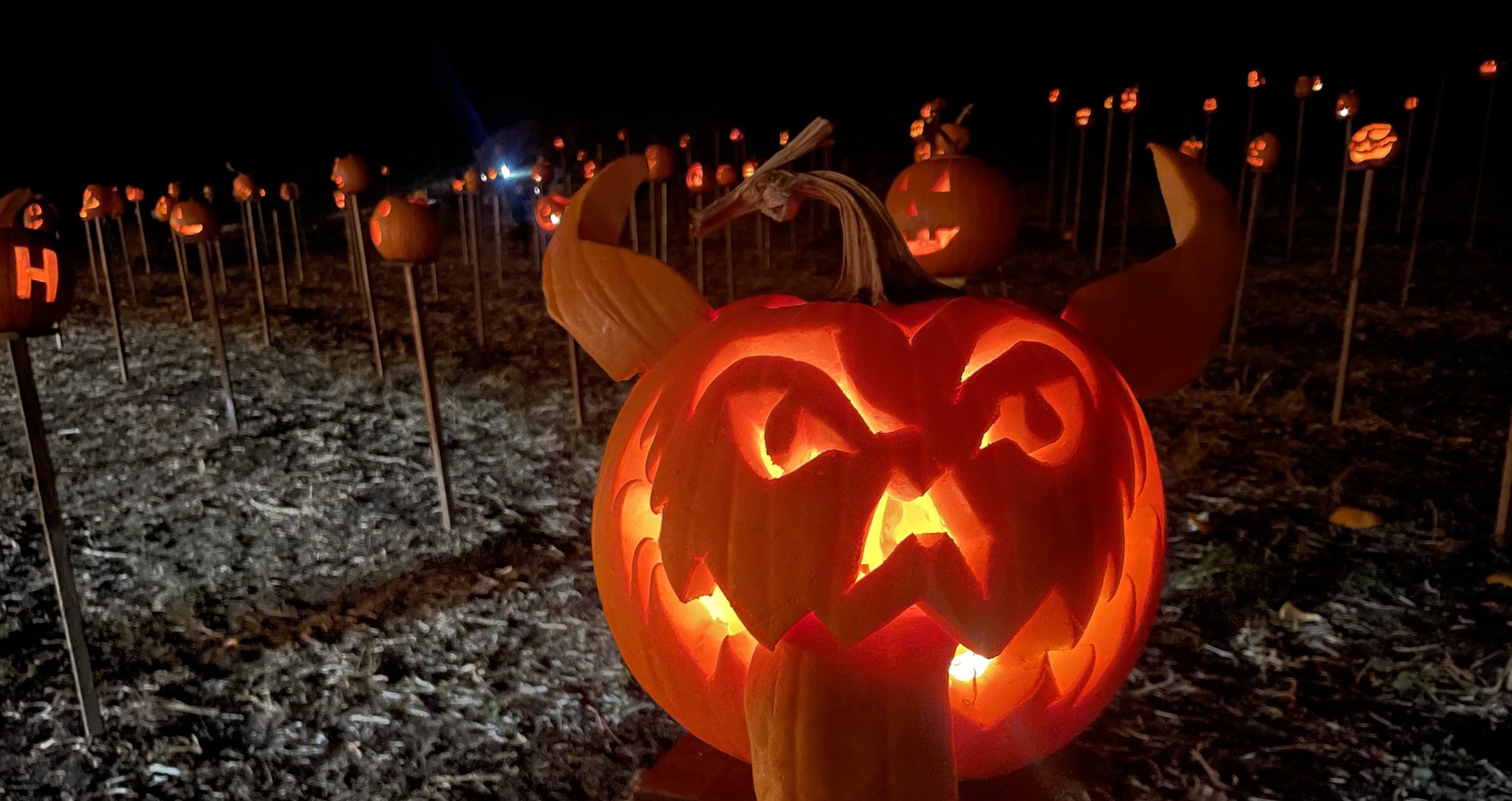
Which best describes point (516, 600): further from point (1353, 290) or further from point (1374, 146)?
point (1374, 146)

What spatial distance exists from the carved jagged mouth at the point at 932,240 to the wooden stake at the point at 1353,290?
206 cm

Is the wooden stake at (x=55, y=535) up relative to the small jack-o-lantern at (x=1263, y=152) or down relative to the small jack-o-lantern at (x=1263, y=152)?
down

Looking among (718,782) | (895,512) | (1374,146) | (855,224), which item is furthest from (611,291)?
(1374,146)

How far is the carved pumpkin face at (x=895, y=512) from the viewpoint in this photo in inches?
45.7

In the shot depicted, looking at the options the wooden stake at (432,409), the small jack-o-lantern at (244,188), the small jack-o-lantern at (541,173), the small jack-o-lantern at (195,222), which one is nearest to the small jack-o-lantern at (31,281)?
the wooden stake at (432,409)

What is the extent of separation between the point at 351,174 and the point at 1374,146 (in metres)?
5.30

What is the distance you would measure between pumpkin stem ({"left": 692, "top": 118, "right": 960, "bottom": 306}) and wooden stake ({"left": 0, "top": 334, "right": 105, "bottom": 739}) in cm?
197

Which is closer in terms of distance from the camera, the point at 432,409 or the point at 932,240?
the point at 932,240

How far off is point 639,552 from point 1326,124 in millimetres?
16422

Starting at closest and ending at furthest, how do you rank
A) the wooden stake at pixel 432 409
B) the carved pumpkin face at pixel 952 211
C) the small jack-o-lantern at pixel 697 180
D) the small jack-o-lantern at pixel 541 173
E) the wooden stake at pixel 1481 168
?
the carved pumpkin face at pixel 952 211 < the wooden stake at pixel 432 409 < the small jack-o-lantern at pixel 697 180 < the small jack-o-lantern at pixel 541 173 < the wooden stake at pixel 1481 168

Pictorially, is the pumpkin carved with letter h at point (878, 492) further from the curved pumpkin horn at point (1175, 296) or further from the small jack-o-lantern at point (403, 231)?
the small jack-o-lantern at point (403, 231)

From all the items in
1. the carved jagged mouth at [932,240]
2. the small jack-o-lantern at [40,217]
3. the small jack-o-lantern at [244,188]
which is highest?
the small jack-o-lantern at [244,188]

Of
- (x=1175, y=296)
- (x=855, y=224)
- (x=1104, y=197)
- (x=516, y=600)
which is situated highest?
(x=855, y=224)

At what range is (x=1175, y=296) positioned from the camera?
→ 1.43 meters
